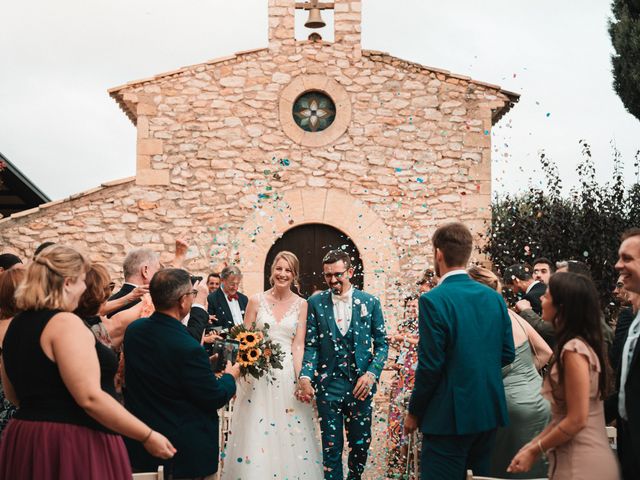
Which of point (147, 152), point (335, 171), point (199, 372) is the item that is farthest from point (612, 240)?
point (199, 372)

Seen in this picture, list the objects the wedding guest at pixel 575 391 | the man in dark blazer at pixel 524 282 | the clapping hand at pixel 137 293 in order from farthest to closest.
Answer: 1. the man in dark blazer at pixel 524 282
2. the clapping hand at pixel 137 293
3. the wedding guest at pixel 575 391

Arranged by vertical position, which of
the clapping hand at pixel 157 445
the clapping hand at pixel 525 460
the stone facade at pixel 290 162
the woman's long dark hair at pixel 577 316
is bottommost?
the clapping hand at pixel 525 460

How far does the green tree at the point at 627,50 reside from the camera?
Result: 13.4m

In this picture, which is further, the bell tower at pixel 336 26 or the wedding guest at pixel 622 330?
the bell tower at pixel 336 26

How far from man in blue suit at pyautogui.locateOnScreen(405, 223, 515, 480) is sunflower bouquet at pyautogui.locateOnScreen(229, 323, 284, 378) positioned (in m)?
1.76

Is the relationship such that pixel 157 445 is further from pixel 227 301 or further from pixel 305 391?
pixel 227 301

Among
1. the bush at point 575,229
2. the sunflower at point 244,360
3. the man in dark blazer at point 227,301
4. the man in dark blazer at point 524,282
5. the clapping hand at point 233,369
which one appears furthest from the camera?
the bush at point 575,229

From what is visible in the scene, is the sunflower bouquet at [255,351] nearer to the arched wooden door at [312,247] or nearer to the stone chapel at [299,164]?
the stone chapel at [299,164]

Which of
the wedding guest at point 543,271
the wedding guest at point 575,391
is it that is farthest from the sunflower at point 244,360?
the wedding guest at point 543,271

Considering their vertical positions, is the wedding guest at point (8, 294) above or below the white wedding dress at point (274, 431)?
above

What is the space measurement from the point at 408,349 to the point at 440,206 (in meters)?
5.90

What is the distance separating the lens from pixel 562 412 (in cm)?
360

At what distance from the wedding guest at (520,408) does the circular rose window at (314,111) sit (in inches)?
318

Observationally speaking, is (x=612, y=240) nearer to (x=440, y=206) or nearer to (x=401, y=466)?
(x=440, y=206)
